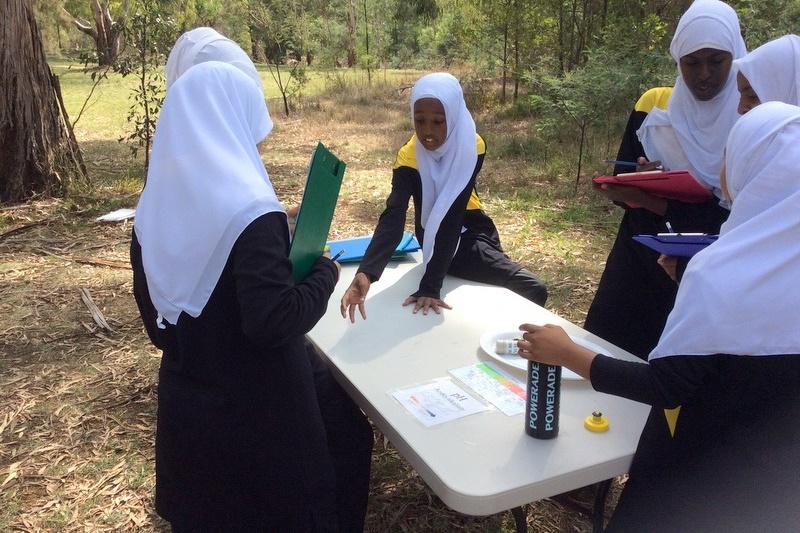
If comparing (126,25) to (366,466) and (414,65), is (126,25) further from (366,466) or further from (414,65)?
(414,65)

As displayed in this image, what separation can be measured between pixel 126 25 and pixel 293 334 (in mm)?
7109

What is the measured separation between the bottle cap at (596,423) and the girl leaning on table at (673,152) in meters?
0.99


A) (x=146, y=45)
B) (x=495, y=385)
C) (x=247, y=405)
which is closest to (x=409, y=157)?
(x=495, y=385)

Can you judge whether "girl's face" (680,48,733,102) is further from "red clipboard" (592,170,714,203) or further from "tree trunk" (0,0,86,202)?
"tree trunk" (0,0,86,202)

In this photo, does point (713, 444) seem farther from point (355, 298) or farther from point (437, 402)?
point (355, 298)

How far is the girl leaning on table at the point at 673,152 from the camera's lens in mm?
2371

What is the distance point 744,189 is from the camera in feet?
4.67

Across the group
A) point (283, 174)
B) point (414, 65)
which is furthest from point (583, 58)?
point (414, 65)

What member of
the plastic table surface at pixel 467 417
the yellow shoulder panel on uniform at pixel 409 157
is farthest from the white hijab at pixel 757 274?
the yellow shoulder panel on uniform at pixel 409 157

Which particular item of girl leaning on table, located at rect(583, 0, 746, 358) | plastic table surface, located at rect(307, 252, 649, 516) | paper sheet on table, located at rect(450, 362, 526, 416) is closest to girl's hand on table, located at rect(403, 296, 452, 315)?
plastic table surface, located at rect(307, 252, 649, 516)

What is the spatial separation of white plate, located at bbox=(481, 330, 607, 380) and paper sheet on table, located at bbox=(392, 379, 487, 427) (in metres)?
0.19

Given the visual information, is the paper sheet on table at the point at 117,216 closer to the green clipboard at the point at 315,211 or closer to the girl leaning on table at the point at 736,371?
the green clipboard at the point at 315,211

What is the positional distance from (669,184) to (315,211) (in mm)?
1202

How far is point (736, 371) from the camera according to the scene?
140 centimetres
